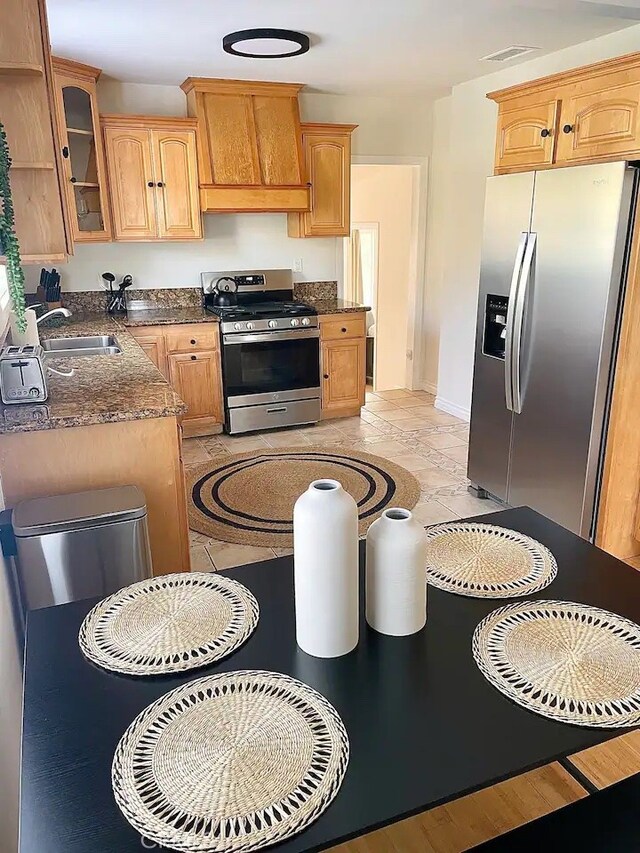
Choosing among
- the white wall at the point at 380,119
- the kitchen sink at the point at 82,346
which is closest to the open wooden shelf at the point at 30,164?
the kitchen sink at the point at 82,346

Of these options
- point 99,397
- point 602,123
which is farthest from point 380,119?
point 99,397

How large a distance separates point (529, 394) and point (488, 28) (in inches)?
78.7

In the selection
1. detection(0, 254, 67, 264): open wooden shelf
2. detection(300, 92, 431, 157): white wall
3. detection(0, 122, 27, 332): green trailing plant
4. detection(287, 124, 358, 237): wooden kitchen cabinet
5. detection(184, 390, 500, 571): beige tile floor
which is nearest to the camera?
detection(0, 122, 27, 332): green trailing plant

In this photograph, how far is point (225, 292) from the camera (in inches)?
204

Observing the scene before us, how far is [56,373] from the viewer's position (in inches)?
111

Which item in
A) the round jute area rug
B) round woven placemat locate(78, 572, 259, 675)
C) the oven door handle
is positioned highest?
the oven door handle

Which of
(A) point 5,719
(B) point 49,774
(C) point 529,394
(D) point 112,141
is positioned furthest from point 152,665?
(D) point 112,141

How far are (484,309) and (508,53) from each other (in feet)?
5.93

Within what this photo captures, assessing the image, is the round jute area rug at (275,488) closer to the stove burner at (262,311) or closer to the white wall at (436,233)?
the stove burner at (262,311)

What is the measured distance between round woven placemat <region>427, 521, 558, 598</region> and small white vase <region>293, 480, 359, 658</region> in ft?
1.07

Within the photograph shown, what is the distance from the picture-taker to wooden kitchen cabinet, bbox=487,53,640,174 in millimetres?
2639

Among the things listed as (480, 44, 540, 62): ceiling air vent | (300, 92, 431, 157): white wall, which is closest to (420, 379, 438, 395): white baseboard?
(300, 92, 431, 157): white wall

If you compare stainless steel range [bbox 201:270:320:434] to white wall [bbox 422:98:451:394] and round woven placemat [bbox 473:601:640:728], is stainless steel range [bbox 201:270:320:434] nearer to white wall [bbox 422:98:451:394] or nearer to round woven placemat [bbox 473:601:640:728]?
white wall [bbox 422:98:451:394]

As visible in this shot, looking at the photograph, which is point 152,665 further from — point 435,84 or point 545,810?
point 435,84
